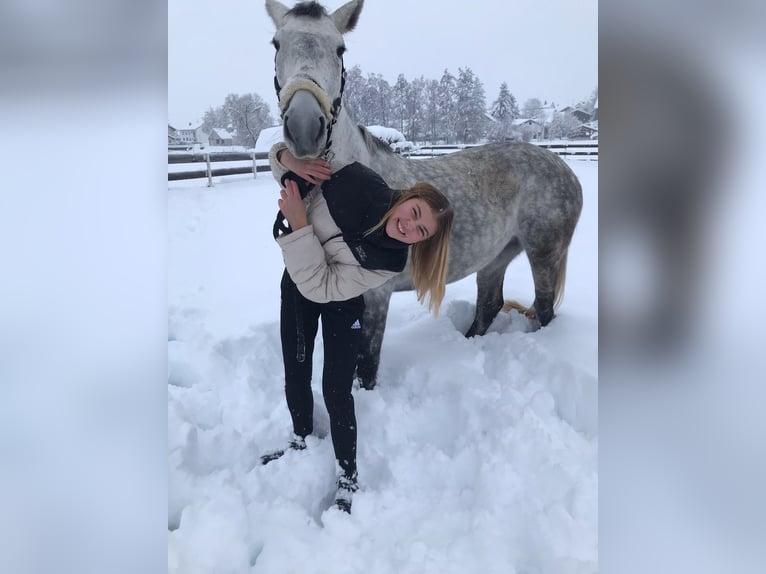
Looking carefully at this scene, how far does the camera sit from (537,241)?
2057 mm

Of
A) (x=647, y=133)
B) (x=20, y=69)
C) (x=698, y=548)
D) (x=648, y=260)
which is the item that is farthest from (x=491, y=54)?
(x=698, y=548)

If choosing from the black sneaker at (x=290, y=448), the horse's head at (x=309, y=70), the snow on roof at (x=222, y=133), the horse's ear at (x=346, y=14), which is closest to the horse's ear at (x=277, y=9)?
the horse's head at (x=309, y=70)

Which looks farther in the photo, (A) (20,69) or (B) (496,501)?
(B) (496,501)

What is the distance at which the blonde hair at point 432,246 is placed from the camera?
103 centimetres

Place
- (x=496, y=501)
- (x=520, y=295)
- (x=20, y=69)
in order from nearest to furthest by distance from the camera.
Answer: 1. (x=20, y=69)
2. (x=496, y=501)
3. (x=520, y=295)

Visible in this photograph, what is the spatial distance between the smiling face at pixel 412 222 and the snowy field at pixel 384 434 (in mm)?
447

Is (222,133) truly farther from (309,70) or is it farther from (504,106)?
(504,106)

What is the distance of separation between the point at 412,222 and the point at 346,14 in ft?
2.30

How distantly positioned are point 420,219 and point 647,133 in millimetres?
487

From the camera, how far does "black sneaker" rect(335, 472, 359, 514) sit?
4.09 feet

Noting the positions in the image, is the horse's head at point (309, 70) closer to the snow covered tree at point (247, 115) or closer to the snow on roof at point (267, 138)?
the snow on roof at point (267, 138)

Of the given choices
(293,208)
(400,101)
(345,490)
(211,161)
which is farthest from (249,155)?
(345,490)

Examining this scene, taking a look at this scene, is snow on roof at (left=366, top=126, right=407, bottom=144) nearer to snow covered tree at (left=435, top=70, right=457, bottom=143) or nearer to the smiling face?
snow covered tree at (left=435, top=70, right=457, bottom=143)

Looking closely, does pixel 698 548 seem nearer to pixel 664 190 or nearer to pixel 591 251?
pixel 664 190
